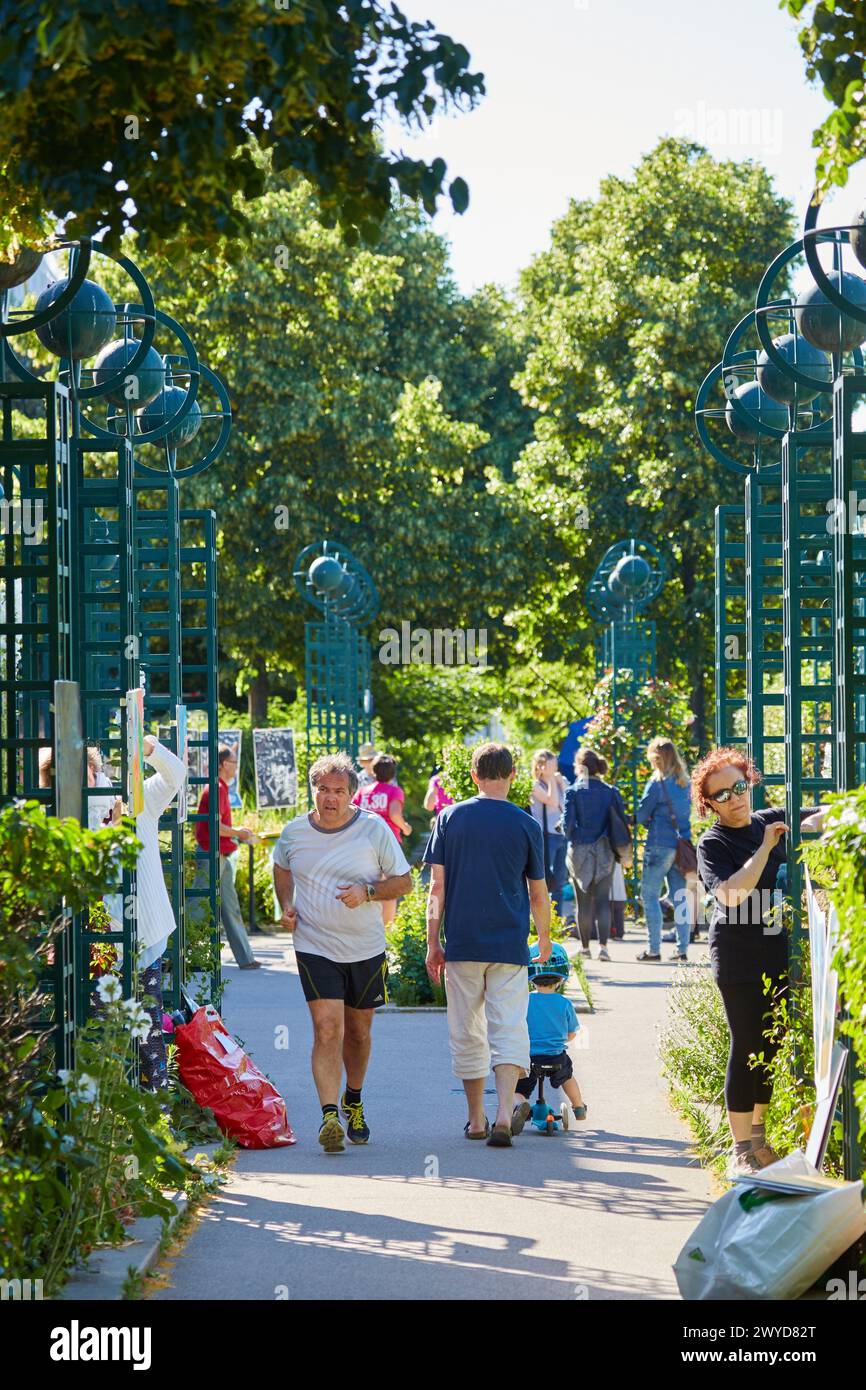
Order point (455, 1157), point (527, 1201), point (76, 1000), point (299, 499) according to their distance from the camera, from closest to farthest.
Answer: point (76, 1000)
point (527, 1201)
point (455, 1157)
point (299, 499)

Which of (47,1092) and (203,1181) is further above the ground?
(47,1092)

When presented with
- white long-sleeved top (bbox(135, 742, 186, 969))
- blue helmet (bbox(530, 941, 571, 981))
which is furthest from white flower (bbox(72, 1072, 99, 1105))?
blue helmet (bbox(530, 941, 571, 981))

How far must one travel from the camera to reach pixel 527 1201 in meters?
7.03

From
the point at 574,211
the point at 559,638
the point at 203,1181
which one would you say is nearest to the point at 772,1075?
the point at 203,1181

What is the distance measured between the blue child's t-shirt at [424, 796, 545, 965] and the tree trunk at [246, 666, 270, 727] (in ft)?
70.9

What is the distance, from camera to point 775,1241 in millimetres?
5020

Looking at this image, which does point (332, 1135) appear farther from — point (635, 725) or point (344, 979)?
point (635, 725)

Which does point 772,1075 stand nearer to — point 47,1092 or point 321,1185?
point 321,1185

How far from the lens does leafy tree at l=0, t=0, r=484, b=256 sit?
459 cm

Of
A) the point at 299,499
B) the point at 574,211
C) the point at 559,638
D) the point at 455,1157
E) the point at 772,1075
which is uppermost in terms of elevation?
the point at 574,211

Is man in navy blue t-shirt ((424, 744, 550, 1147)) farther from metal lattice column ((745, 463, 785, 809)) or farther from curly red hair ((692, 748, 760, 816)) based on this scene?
metal lattice column ((745, 463, 785, 809))

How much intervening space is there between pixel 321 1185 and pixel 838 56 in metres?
4.80

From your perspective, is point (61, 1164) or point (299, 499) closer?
point (61, 1164)

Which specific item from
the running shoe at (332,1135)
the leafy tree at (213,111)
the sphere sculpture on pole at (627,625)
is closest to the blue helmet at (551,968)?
the running shoe at (332,1135)
